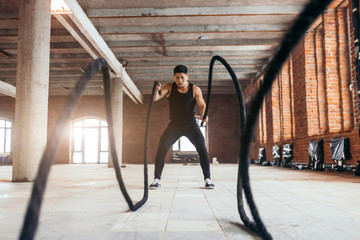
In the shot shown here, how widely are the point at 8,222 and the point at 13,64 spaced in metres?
11.6

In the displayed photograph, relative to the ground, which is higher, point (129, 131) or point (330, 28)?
point (330, 28)

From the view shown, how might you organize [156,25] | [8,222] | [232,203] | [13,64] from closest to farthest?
[8,222] → [232,203] → [156,25] → [13,64]

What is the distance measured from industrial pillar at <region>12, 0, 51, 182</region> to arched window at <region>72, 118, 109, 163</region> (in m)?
12.9

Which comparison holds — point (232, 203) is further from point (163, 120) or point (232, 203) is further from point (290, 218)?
point (163, 120)

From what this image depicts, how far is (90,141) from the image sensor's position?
17.8m

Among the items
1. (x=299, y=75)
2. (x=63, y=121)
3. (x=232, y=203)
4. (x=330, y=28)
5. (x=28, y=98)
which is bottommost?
(x=232, y=203)

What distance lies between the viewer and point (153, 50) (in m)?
9.98

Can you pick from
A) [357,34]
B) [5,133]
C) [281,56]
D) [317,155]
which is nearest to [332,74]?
[317,155]

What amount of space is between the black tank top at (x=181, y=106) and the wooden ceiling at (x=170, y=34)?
4.16 meters

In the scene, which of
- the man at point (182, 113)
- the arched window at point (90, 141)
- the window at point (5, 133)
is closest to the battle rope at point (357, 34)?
the man at point (182, 113)

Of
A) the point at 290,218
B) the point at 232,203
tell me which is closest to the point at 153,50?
the point at 232,203

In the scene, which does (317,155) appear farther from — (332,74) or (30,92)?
(30,92)

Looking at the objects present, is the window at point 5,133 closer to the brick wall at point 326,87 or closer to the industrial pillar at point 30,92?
the industrial pillar at point 30,92

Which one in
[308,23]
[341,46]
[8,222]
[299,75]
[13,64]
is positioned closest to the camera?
[308,23]
